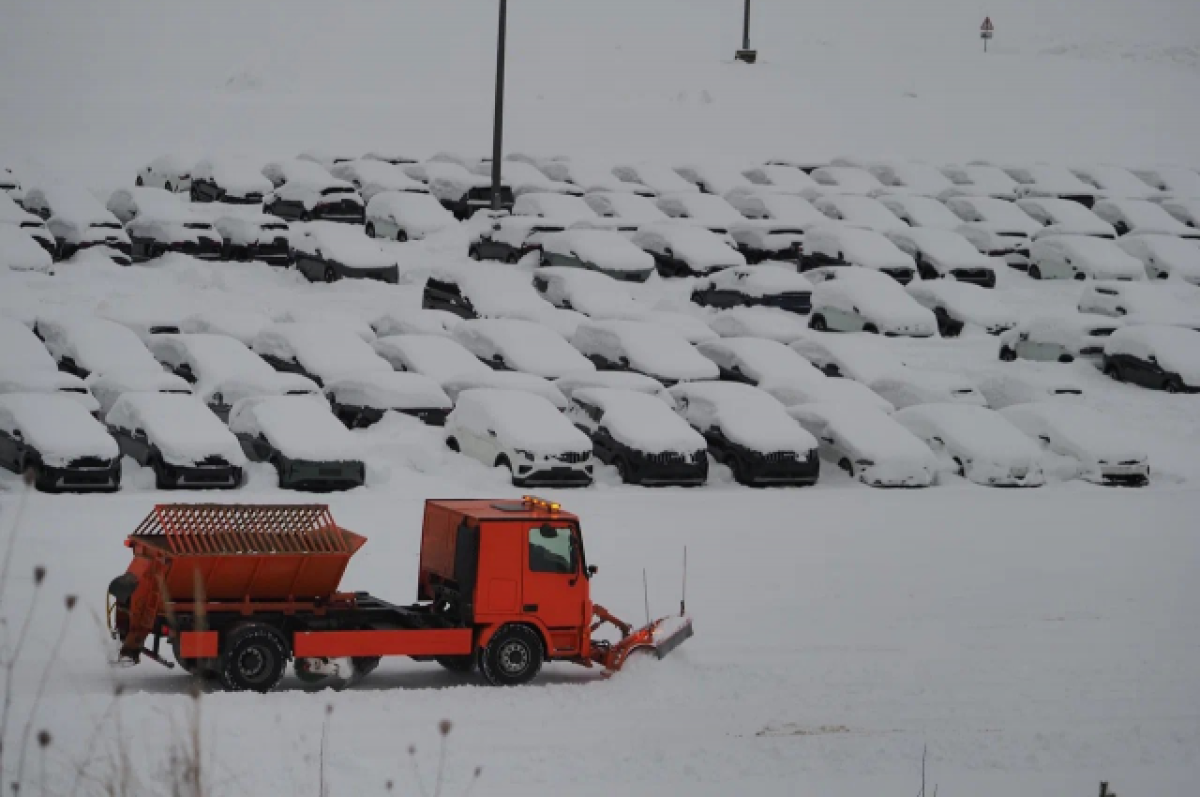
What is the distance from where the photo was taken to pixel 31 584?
639 inches

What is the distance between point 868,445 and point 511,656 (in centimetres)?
1001

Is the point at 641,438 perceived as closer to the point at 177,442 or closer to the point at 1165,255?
the point at 177,442

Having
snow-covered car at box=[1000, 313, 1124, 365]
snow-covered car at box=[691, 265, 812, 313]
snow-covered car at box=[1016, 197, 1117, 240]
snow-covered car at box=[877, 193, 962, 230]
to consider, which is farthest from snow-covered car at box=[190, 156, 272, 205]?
snow-covered car at box=[1016, 197, 1117, 240]

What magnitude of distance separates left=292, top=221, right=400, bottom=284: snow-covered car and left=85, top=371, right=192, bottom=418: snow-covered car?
32.3 feet

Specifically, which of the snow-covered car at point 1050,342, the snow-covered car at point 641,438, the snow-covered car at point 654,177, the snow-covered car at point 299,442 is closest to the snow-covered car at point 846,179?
the snow-covered car at point 654,177

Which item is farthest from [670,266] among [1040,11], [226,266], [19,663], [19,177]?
[1040,11]

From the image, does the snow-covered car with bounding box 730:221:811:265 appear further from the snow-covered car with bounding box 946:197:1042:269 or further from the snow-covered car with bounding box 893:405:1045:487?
the snow-covered car with bounding box 893:405:1045:487

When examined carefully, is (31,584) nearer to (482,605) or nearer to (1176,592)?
(482,605)

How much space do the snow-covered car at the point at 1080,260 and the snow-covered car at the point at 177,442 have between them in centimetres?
2116

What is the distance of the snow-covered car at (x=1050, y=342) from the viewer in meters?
29.7

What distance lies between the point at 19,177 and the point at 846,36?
45876mm

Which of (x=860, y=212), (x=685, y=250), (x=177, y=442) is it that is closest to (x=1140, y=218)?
(x=860, y=212)

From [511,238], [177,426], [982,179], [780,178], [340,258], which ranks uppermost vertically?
[982,179]

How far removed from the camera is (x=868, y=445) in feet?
74.5
